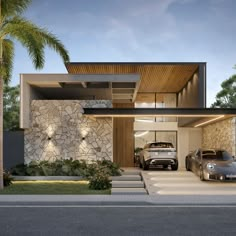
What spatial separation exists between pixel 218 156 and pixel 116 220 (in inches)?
410

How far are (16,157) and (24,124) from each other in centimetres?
212

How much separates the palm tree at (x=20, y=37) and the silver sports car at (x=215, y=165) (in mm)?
7559

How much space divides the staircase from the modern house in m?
1.96

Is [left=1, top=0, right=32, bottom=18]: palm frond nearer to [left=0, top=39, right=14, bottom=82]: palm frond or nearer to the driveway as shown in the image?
[left=0, top=39, right=14, bottom=82]: palm frond

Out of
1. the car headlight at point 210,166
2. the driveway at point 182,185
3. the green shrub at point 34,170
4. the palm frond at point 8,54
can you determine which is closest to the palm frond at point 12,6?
the palm frond at point 8,54

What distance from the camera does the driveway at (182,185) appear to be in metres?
15.7

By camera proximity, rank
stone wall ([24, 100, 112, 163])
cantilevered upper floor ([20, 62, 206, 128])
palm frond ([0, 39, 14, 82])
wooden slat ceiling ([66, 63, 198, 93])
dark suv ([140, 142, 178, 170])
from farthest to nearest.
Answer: wooden slat ceiling ([66, 63, 198, 93])
dark suv ([140, 142, 178, 170])
stone wall ([24, 100, 112, 163])
cantilevered upper floor ([20, 62, 206, 128])
palm frond ([0, 39, 14, 82])

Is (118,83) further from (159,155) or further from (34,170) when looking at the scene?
(34,170)

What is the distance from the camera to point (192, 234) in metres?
8.52

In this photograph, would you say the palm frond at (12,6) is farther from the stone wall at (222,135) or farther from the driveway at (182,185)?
the stone wall at (222,135)

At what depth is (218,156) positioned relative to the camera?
1944 cm

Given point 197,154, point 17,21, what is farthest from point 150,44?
point 17,21

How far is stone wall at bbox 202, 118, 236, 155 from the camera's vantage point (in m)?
20.8

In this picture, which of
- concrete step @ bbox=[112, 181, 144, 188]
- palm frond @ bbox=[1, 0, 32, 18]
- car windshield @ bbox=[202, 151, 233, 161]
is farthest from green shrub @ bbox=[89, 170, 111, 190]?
palm frond @ bbox=[1, 0, 32, 18]
